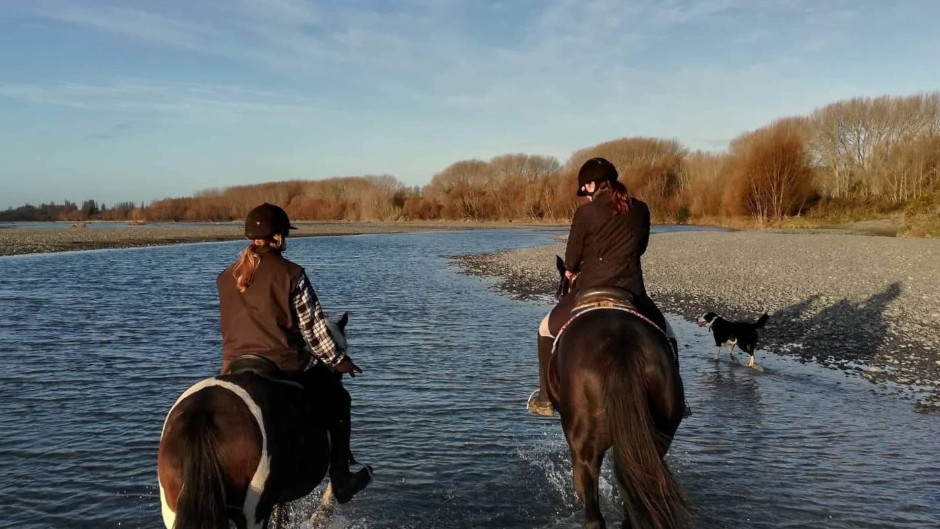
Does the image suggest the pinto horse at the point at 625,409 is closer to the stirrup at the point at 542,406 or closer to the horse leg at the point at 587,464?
the horse leg at the point at 587,464

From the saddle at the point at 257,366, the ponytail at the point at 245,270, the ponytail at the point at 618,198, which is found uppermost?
the ponytail at the point at 618,198

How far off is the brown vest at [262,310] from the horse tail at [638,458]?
85.8 inches

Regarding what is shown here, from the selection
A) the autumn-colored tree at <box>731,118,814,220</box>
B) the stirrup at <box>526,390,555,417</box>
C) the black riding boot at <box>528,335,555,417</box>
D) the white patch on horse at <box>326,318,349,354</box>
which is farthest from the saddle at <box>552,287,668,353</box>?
the autumn-colored tree at <box>731,118,814,220</box>

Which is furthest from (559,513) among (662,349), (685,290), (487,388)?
(685,290)

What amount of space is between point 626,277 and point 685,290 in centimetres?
1478

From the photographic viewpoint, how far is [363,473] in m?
5.51

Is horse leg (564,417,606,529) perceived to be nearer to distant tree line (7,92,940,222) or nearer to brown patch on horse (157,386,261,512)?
brown patch on horse (157,386,261,512)

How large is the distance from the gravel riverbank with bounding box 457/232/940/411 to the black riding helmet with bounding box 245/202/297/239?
325 inches

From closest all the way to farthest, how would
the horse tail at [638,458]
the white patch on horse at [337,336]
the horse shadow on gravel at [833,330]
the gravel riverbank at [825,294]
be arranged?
1. the horse tail at [638,458]
2. the white patch on horse at [337,336]
3. the gravel riverbank at [825,294]
4. the horse shadow on gravel at [833,330]

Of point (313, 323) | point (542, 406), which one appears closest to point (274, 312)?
point (313, 323)

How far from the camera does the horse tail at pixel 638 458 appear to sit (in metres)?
4.22

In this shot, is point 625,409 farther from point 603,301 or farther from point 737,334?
point 737,334

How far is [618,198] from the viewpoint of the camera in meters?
5.25

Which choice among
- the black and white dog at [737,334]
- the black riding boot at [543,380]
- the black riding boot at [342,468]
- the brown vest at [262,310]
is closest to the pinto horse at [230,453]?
the brown vest at [262,310]
